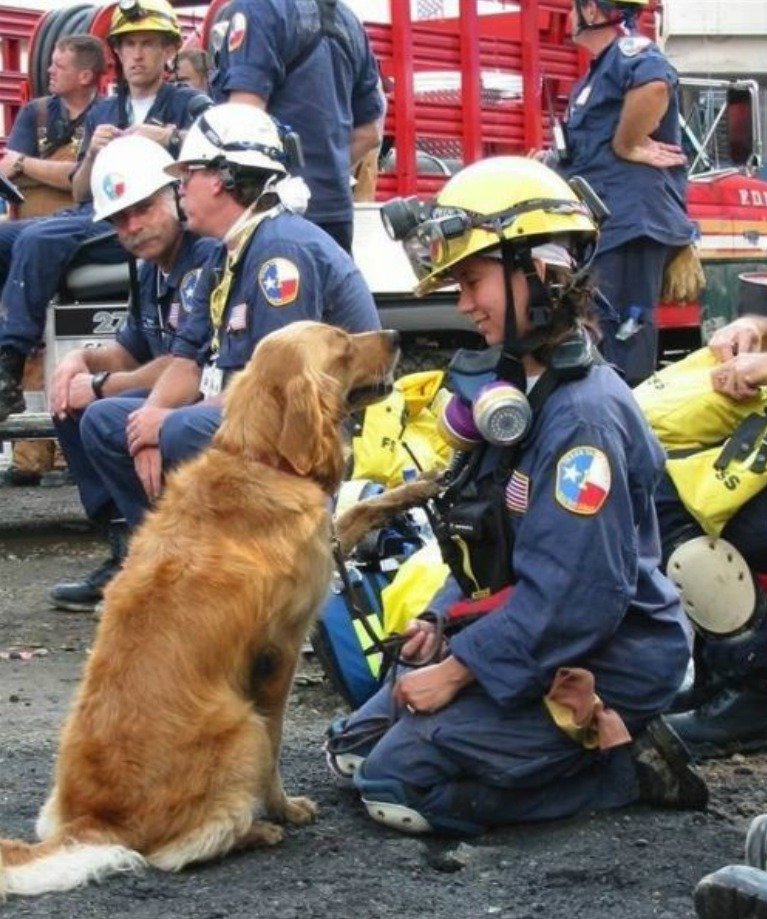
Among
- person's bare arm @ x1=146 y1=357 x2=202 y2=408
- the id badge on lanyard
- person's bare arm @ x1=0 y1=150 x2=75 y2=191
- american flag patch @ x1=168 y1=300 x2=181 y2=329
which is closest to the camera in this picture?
the id badge on lanyard

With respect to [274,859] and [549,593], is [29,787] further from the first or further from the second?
[549,593]

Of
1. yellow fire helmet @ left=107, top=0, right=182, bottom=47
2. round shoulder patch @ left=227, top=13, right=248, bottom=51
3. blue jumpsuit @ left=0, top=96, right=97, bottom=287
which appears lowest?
blue jumpsuit @ left=0, top=96, right=97, bottom=287

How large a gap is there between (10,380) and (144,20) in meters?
1.70

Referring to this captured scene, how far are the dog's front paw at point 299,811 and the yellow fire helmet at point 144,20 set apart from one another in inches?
185

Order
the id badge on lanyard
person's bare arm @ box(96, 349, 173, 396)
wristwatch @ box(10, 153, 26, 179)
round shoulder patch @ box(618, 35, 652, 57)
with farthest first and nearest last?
wristwatch @ box(10, 153, 26, 179)
round shoulder patch @ box(618, 35, 652, 57)
person's bare arm @ box(96, 349, 173, 396)
the id badge on lanyard

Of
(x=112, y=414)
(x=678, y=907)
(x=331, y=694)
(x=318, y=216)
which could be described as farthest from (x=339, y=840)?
(x=318, y=216)

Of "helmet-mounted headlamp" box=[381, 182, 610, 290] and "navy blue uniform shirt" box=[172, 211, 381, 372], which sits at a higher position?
"helmet-mounted headlamp" box=[381, 182, 610, 290]

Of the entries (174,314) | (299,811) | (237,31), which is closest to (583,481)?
(299,811)

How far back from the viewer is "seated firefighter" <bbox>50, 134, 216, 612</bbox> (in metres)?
7.12

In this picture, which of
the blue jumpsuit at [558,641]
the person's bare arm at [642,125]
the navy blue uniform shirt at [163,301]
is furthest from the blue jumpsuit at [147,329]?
the blue jumpsuit at [558,641]

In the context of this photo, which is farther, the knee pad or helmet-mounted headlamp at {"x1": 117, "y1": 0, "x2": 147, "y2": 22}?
helmet-mounted headlamp at {"x1": 117, "y1": 0, "x2": 147, "y2": 22}

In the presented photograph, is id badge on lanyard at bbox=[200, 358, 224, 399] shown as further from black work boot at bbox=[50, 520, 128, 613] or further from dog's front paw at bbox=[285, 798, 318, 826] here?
dog's front paw at bbox=[285, 798, 318, 826]

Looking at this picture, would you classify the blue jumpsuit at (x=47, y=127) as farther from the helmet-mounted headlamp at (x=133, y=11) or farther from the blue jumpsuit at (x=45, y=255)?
the blue jumpsuit at (x=45, y=255)

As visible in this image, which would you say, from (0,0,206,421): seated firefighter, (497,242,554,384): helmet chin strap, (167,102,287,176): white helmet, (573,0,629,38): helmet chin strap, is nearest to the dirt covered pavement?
(497,242,554,384): helmet chin strap
